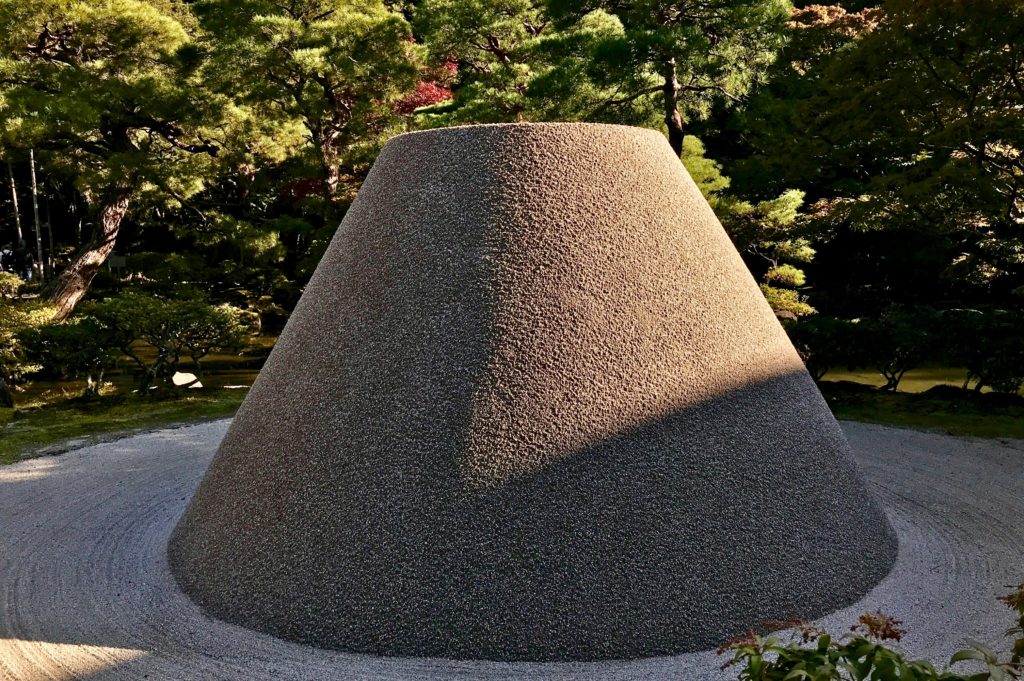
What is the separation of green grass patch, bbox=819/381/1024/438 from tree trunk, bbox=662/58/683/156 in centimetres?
470

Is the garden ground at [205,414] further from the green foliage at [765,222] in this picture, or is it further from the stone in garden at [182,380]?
the green foliage at [765,222]

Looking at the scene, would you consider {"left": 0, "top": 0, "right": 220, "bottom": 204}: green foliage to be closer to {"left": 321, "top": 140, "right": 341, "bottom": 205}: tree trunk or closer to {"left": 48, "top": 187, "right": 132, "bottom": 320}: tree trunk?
{"left": 48, "top": 187, "right": 132, "bottom": 320}: tree trunk

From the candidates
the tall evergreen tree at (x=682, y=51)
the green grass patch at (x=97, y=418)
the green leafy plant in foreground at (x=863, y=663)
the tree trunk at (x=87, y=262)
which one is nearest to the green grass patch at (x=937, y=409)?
the tall evergreen tree at (x=682, y=51)

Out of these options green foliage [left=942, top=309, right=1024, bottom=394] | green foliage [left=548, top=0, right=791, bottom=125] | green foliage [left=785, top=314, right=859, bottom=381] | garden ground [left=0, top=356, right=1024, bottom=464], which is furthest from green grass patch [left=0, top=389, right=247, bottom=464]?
green foliage [left=942, top=309, right=1024, bottom=394]

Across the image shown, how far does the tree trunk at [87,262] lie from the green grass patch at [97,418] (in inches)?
238

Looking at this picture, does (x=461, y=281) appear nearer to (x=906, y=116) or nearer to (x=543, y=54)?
(x=906, y=116)

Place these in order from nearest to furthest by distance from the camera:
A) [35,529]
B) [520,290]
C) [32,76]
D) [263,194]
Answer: [520,290] → [35,529] → [32,76] → [263,194]

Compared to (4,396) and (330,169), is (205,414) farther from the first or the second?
(330,169)

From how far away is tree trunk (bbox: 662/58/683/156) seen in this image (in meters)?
12.9

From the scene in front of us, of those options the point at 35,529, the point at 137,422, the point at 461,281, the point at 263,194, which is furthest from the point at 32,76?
the point at 461,281

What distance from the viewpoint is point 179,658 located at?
3635 mm

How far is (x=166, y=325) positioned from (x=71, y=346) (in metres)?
1.31

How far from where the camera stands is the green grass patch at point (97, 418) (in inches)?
332

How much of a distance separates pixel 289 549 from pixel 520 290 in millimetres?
1777
